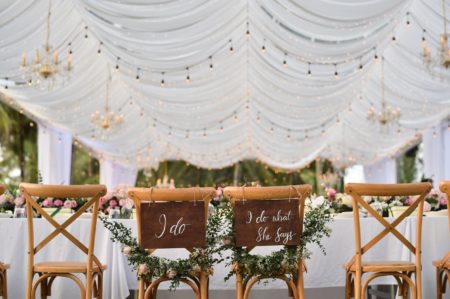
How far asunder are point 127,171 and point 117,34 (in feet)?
51.6

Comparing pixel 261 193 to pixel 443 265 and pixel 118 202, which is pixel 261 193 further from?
pixel 118 202

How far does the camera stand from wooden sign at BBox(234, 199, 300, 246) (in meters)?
3.85

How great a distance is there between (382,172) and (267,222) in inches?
760

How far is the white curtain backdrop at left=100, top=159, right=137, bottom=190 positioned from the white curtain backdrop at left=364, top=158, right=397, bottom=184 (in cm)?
798

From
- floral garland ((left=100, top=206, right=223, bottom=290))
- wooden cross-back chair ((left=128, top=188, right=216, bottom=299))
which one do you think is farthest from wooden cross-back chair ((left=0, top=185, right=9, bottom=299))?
wooden cross-back chair ((left=128, top=188, right=216, bottom=299))

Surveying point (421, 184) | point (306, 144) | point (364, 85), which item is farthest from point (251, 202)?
point (306, 144)

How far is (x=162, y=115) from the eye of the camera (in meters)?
13.6

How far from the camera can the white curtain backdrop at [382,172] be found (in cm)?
2166

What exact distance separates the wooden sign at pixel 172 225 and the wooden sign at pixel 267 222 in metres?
0.21

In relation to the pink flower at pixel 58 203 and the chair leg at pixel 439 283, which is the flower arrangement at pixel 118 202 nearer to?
the pink flower at pixel 58 203

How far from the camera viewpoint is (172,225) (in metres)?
3.82

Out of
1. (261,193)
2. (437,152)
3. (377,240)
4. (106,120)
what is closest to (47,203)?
(261,193)

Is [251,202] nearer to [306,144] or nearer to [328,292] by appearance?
[328,292]

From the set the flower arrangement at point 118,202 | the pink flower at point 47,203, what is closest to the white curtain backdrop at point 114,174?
the pink flower at point 47,203
